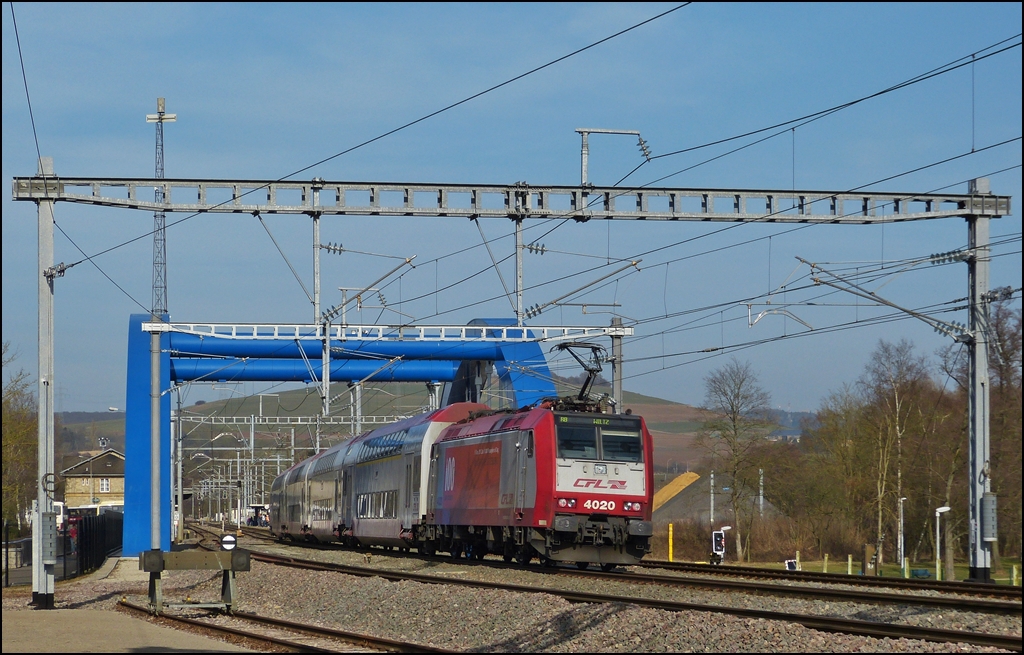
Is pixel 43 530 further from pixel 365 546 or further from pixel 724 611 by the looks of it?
pixel 365 546

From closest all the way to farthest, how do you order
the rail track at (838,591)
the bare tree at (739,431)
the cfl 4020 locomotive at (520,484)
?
the rail track at (838,591), the cfl 4020 locomotive at (520,484), the bare tree at (739,431)

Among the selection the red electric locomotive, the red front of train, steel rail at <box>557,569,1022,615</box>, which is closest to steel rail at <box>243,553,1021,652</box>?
steel rail at <box>557,569,1022,615</box>

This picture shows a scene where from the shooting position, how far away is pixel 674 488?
279ft

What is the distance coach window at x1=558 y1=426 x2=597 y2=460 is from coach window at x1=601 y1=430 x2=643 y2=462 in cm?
27

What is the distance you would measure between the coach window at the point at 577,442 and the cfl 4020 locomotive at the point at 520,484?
0.07 feet

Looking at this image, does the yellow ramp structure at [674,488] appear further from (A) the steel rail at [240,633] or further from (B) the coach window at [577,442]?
(A) the steel rail at [240,633]

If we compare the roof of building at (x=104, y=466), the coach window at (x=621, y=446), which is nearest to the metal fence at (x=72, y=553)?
the coach window at (x=621, y=446)

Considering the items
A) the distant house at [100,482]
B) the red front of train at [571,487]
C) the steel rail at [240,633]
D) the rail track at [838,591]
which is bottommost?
the distant house at [100,482]

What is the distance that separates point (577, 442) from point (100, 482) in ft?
360

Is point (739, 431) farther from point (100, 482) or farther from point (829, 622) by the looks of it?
point (100, 482)

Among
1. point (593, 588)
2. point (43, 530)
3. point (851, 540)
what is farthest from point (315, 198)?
point (851, 540)

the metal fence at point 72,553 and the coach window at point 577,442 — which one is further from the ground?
the coach window at point 577,442

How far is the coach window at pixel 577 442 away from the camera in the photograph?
23.0 metres

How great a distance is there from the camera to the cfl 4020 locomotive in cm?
2291
